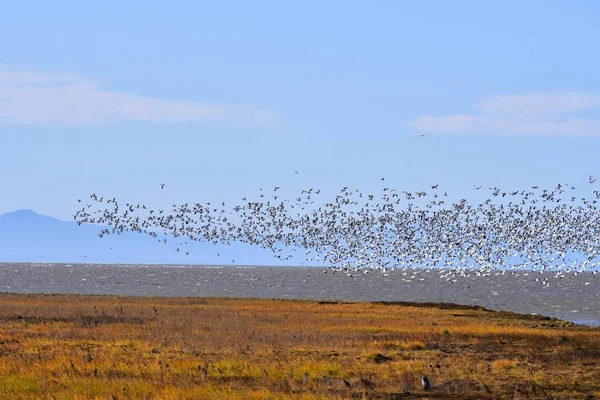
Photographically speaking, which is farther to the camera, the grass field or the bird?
the bird

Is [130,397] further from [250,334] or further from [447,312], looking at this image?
[447,312]

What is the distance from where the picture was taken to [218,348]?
109ft

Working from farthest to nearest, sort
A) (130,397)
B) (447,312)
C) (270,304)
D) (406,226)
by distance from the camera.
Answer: (406,226), (270,304), (447,312), (130,397)

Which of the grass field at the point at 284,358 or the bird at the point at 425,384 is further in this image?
the bird at the point at 425,384

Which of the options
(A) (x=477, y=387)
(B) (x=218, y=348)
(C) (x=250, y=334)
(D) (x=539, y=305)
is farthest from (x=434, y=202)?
(A) (x=477, y=387)

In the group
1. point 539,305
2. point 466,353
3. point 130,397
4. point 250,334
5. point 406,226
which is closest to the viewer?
point 130,397

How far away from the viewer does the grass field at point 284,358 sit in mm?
23094

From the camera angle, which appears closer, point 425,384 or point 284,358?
point 425,384

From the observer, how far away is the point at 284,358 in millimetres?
29984

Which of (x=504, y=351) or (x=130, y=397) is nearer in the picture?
(x=130, y=397)

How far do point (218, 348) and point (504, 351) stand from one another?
374 inches

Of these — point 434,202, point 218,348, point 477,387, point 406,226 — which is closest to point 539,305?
point 434,202

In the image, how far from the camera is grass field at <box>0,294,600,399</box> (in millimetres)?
23094

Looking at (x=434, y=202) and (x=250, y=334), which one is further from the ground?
(x=434, y=202)
